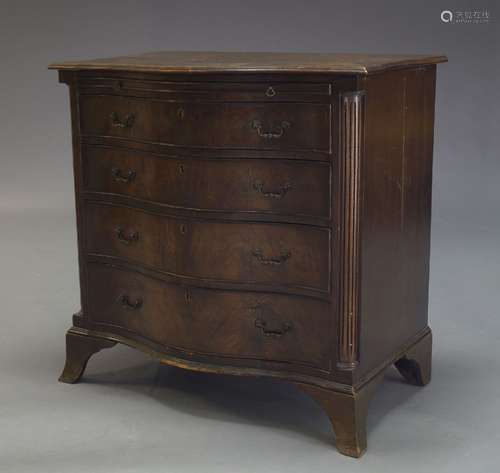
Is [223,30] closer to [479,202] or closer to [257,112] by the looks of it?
[479,202]

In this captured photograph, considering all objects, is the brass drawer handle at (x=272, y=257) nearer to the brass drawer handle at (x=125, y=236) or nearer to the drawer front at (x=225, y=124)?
the drawer front at (x=225, y=124)

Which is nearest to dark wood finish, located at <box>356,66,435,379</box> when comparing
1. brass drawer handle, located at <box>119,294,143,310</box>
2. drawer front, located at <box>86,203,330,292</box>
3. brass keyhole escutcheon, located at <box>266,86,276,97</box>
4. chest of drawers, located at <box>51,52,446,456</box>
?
chest of drawers, located at <box>51,52,446,456</box>

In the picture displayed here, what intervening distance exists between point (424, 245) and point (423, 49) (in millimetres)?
2559

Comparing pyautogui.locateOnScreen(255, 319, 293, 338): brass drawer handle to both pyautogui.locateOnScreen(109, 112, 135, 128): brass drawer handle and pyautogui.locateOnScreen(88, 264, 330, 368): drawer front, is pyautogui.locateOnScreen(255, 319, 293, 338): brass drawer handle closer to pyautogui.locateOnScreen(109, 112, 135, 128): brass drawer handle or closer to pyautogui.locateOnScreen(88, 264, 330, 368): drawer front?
pyautogui.locateOnScreen(88, 264, 330, 368): drawer front

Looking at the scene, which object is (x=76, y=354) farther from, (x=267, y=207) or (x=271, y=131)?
(x=271, y=131)

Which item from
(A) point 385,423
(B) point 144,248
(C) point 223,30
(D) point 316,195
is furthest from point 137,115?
(C) point 223,30

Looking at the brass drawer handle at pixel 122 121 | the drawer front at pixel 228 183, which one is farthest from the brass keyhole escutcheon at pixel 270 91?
the brass drawer handle at pixel 122 121

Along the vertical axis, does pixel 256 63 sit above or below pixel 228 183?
Answer: above

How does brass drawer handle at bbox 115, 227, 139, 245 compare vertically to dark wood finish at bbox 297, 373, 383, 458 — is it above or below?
above

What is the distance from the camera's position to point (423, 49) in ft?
20.0

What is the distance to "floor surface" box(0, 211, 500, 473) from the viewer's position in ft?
10.7

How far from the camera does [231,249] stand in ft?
11.2

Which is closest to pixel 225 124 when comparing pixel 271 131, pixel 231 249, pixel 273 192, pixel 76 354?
pixel 271 131

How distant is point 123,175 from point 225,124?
48cm
